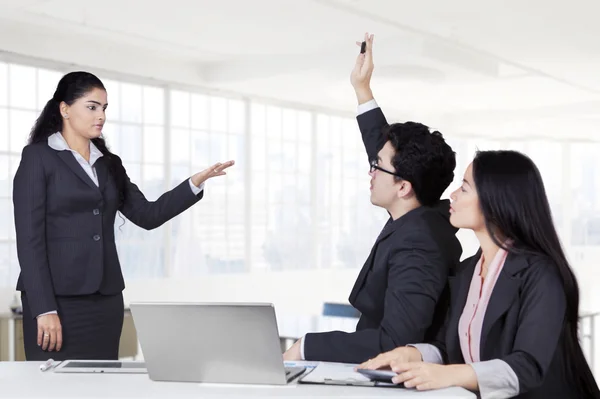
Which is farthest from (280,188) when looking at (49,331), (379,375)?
(379,375)

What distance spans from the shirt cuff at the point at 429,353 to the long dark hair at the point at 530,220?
0.36 m

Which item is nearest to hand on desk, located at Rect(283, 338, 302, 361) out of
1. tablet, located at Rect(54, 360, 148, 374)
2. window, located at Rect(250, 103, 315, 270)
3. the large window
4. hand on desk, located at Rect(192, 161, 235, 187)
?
tablet, located at Rect(54, 360, 148, 374)

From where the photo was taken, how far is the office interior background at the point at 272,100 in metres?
6.88

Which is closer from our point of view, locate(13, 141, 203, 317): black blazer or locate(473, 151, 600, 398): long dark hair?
locate(473, 151, 600, 398): long dark hair

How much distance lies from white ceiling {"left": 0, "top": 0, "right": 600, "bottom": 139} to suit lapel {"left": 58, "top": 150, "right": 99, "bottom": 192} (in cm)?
340

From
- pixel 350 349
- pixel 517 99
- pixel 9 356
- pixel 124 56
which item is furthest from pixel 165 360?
pixel 517 99

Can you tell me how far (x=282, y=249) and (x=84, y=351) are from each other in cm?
765

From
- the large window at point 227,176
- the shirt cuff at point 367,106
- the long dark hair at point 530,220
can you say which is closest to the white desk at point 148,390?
the long dark hair at point 530,220

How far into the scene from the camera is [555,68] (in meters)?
9.29

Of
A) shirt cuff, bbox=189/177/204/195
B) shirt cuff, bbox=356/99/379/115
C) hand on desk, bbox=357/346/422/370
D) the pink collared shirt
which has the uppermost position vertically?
shirt cuff, bbox=356/99/379/115

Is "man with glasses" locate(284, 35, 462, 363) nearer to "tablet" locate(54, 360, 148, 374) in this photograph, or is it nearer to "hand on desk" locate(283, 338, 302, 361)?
"hand on desk" locate(283, 338, 302, 361)

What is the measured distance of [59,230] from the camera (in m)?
3.13

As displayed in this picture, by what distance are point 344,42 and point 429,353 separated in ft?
18.5

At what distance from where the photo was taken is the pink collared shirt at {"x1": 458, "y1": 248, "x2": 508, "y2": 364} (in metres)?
2.31
